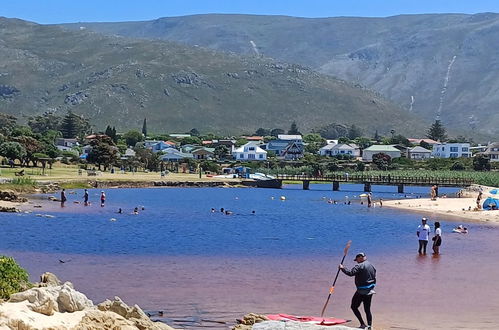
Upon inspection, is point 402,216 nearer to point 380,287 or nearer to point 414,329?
point 380,287

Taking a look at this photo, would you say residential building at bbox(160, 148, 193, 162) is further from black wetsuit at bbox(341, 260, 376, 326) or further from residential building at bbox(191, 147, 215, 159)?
black wetsuit at bbox(341, 260, 376, 326)

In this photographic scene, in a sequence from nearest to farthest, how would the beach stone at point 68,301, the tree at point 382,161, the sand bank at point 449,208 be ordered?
the beach stone at point 68,301
the sand bank at point 449,208
the tree at point 382,161

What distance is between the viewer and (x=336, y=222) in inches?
2534

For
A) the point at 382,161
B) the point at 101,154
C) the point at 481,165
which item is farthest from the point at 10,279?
the point at 382,161

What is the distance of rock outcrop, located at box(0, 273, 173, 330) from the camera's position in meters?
17.0

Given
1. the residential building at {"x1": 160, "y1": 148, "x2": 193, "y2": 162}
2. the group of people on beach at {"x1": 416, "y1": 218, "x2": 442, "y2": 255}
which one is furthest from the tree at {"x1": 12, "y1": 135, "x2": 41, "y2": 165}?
the group of people on beach at {"x1": 416, "y1": 218, "x2": 442, "y2": 255}

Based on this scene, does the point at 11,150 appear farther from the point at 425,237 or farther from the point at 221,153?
the point at 221,153

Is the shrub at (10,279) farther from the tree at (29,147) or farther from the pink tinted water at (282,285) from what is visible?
the tree at (29,147)

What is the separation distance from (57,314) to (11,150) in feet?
A: 302

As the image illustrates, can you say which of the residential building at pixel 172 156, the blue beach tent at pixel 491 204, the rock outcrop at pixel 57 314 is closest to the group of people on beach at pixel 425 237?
the rock outcrop at pixel 57 314

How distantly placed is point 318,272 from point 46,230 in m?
22.0

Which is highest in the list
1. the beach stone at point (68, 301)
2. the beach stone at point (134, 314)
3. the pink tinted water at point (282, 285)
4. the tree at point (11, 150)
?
the tree at point (11, 150)

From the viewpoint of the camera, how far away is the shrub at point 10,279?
20.1 m

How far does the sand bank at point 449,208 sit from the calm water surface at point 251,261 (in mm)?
2689
